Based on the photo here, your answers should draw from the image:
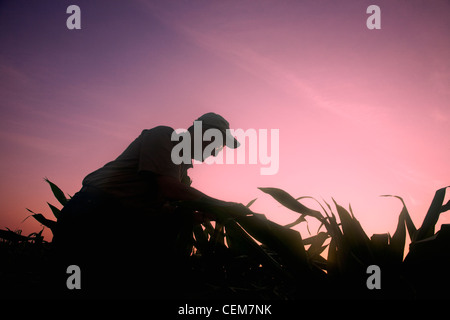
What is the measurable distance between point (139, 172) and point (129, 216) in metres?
0.28

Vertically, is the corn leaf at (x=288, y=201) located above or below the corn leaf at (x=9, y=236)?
above

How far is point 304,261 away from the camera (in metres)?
0.69

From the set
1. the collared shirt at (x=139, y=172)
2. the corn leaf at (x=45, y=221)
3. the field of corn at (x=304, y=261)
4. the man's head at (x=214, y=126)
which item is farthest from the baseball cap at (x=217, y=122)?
the corn leaf at (x=45, y=221)

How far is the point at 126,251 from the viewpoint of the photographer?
1.05 m

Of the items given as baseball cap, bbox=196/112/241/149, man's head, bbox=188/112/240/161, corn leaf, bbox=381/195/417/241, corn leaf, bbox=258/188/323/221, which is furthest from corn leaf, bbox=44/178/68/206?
corn leaf, bbox=381/195/417/241

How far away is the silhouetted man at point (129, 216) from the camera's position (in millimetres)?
978

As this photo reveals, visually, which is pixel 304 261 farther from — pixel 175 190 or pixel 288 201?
pixel 175 190

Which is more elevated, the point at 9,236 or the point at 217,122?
the point at 217,122

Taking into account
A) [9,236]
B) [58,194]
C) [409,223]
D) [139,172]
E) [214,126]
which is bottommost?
[9,236]

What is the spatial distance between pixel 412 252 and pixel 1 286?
1390mm

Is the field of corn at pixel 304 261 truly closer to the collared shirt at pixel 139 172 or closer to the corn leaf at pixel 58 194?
the collared shirt at pixel 139 172

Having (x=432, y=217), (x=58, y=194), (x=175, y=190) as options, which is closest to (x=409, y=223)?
(x=432, y=217)

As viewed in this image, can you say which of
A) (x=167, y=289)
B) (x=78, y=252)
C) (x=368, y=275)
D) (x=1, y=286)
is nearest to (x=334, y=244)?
(x=368, y=275)

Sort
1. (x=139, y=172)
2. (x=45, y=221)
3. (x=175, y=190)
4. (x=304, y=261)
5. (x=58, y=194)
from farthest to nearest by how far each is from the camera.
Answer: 1. (x=58, y=194)
2. (x=45, y=221)
3. (x=139, y=172)
4. (x=175, y=190)
5. (x=304, y=261)
